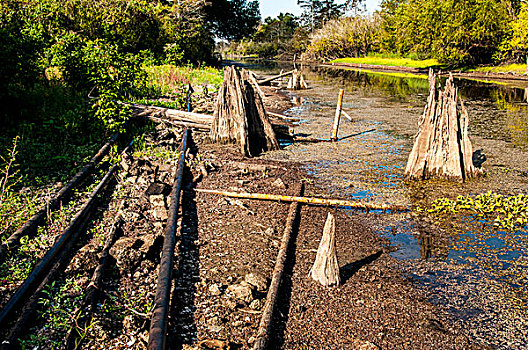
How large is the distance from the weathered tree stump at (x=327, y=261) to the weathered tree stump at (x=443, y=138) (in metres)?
4.78

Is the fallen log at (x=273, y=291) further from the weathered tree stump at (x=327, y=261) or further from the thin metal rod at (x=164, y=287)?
the thin metal rod at (x=164, y=287)

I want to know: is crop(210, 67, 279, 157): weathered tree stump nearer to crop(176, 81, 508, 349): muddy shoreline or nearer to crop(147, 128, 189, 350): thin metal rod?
crop(176, 81, 508, 349): muddy shoreline

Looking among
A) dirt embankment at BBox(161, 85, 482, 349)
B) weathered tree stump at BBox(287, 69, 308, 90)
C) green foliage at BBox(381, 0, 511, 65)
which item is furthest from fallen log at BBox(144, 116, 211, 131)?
green foliage at BBox(381, 0, 511, 65)

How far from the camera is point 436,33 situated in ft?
143

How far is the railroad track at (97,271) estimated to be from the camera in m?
3.89

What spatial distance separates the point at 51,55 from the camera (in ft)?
42.6

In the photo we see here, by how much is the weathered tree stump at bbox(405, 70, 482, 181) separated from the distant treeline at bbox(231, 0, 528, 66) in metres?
31.2

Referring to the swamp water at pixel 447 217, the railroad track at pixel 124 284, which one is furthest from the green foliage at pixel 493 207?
the railroad track at pixel 124 284

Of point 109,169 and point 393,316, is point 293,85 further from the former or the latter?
point 393,316

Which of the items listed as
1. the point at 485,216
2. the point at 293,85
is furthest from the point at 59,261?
the point at 293,85

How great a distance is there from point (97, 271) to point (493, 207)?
6736 millimetres

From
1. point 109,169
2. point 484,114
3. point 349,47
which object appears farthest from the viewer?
point 349,47

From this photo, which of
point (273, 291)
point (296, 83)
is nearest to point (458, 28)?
point (296, 83)

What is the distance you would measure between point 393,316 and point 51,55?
1311 centimetres
